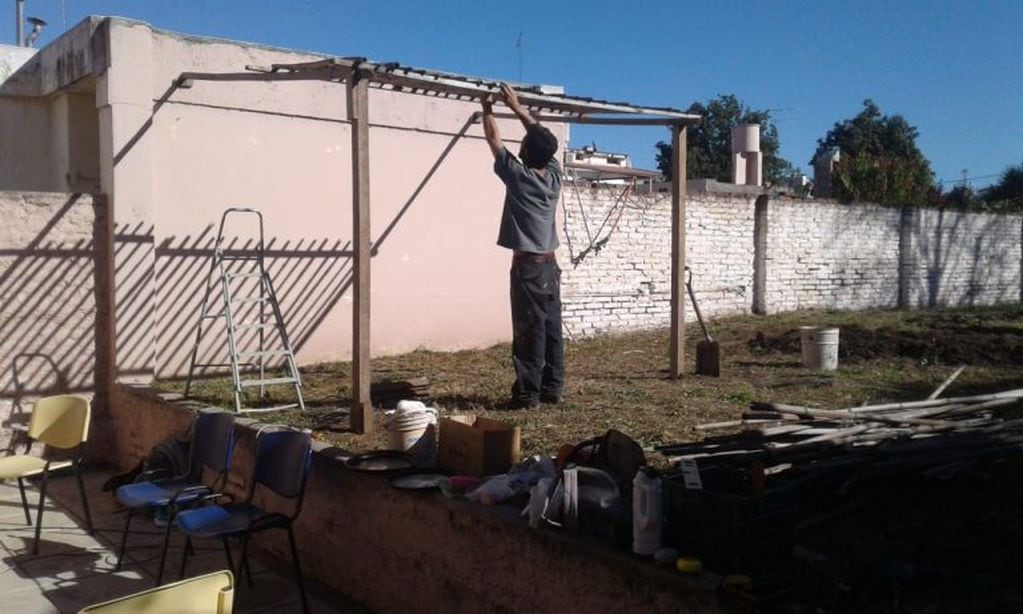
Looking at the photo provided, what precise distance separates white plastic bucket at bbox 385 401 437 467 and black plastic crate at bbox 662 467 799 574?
77.2 inches

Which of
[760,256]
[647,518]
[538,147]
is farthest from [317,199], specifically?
[760,256]

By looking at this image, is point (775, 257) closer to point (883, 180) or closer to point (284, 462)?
point (883, 180)

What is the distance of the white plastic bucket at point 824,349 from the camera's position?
9.25 meters

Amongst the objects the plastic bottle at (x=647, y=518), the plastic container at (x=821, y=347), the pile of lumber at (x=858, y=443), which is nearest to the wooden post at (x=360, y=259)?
the pile of lumber at (x=858, y=443)

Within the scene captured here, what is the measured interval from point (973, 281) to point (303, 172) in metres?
17.1

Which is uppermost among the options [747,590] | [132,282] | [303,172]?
[303,172]

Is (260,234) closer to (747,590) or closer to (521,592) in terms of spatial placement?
(521,592)

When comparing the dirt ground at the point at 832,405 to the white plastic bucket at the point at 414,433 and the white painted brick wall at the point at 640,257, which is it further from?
the white plastic bucket at the point at 414,433

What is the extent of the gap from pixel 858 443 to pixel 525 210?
3.28 m

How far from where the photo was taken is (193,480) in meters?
5.51

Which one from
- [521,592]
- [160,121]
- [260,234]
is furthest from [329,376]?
[521,592]

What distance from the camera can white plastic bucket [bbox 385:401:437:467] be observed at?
16.8 ft

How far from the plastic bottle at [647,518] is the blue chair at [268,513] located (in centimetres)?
186

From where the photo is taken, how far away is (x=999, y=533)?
334cm
